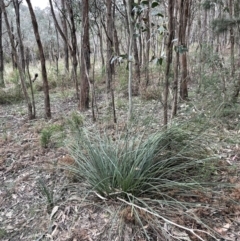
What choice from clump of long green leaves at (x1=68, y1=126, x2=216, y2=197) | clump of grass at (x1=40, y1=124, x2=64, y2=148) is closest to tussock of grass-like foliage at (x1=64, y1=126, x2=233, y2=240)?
clump of long green leaves at (x1=68, y1=126, x2=216, y2=197)

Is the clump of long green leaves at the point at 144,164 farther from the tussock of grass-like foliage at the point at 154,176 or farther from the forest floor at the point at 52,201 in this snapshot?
the forest floor at the point at 52,201

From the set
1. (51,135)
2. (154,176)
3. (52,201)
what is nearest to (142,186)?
(154,176)

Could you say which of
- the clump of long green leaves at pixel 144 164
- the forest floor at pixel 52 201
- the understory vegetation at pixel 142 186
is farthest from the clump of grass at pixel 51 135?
the clump of long green leaves at pixel 144 164

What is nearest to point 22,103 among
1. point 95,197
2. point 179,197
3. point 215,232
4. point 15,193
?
point 15,193

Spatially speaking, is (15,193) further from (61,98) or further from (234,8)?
(234,8)

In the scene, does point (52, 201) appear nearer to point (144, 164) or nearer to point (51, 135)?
point (144, 164)

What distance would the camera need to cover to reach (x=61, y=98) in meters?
5.89

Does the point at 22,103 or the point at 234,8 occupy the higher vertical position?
the point at 234,8

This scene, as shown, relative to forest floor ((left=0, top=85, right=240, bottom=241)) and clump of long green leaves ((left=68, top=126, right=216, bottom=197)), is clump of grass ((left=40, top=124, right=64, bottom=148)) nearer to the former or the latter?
forest floor ((left=0, top=85, right=240, bottom=241))

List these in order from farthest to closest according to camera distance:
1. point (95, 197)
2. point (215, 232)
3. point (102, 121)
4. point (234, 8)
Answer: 1. point (234, 8)
2. point (102, 121)
3. point (95, 197)
4. point (215, 232)

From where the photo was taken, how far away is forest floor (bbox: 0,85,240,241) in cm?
174

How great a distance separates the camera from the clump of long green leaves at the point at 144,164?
190 centimetres

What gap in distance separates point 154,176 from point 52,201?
78 cm

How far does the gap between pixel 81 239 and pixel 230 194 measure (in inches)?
41.8
